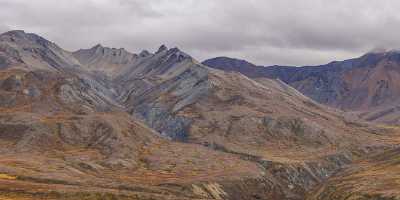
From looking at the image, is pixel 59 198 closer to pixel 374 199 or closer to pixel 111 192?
pixel 111 192

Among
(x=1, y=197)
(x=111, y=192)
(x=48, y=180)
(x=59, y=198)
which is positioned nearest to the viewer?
(x=1, y=197)

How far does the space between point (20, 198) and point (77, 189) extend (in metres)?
21.9

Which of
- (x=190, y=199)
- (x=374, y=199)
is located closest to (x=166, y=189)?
(x=190, y=199)

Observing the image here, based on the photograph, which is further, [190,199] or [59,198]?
[190,199]

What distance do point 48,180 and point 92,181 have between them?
47.5 feet

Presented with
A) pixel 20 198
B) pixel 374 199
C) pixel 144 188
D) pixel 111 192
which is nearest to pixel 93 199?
pixel 111 192

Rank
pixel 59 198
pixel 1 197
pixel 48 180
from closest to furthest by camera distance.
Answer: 1. pixel 1 197
2. pixel 59 198
3. pixel 48 180

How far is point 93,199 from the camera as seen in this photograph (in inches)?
6314

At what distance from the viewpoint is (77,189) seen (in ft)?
554

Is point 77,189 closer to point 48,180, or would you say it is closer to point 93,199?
point 93,199

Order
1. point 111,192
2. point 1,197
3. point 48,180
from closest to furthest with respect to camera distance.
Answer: point 1,197 → point 111,192 → point 48,180

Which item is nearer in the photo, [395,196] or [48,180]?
[395,196]

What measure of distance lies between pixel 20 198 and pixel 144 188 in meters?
49.3

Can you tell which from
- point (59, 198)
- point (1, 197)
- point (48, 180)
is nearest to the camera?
point (1, 197)
